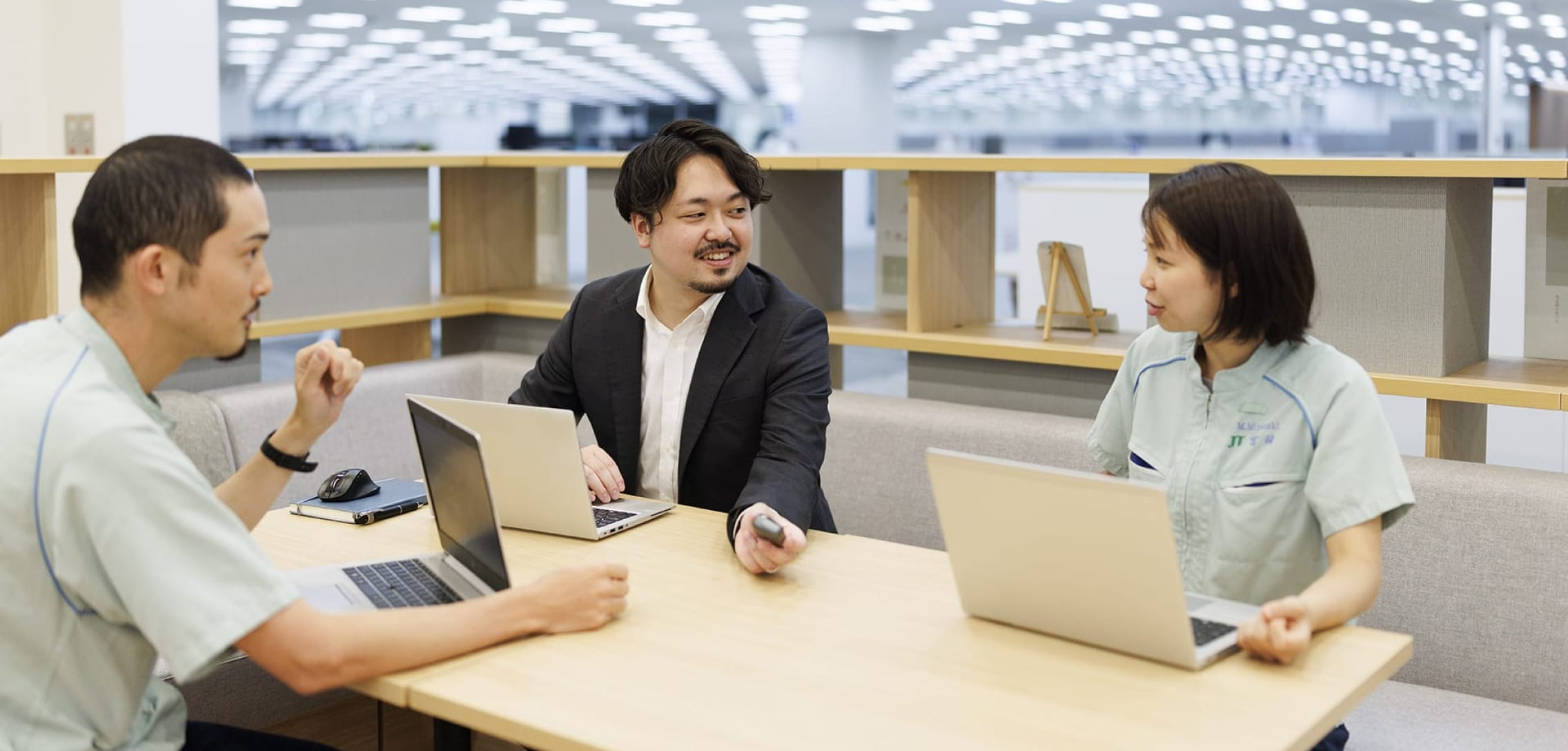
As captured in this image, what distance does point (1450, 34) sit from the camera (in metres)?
16.8

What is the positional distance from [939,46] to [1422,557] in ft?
56.6

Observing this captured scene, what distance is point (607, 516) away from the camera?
2477 mm

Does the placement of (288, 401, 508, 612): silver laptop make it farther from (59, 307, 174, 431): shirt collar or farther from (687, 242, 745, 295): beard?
(687, 242, 745, 295): beard

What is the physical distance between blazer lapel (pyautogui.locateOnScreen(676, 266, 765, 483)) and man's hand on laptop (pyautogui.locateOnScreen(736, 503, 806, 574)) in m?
0.46

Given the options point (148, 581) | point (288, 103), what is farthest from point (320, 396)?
point (288, 103)

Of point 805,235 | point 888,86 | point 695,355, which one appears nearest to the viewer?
point 695,355

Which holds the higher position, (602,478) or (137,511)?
(137,511)

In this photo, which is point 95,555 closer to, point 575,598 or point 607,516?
point 575,598

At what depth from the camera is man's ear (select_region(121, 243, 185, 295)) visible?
160cm

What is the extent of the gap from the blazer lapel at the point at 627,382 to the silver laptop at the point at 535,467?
0.96ft

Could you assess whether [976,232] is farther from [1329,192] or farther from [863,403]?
[1329,192]

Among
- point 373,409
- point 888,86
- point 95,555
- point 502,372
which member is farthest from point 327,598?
A: point 888,86

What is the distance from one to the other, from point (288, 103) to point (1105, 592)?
96.2ft

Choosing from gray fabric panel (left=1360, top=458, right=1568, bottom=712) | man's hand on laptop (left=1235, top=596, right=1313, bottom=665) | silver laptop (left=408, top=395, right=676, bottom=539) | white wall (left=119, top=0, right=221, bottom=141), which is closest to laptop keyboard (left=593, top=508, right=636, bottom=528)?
silver laptop (left=408, top=395, right=676, bottom=539)
